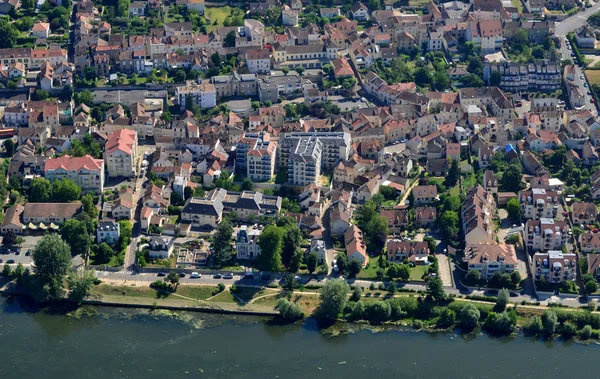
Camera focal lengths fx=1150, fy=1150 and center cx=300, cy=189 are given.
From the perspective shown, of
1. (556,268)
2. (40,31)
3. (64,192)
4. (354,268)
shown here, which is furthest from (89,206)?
(40,31)

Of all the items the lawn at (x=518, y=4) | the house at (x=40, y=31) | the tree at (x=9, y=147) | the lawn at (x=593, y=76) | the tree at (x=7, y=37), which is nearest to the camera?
the tree at (x=9, y=147)

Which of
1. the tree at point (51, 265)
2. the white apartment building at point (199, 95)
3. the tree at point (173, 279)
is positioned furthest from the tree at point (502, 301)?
the white apartment building at point (199, 95)

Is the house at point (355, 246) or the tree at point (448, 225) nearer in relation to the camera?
the house at point (355, 246)

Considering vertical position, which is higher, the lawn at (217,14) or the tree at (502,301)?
the lawn at (217,14)

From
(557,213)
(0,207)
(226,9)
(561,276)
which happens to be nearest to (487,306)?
(561,276)

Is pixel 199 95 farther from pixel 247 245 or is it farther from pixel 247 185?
pixel 247 245

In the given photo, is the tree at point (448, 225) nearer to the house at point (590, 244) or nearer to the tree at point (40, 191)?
the house at point (590, 244)
